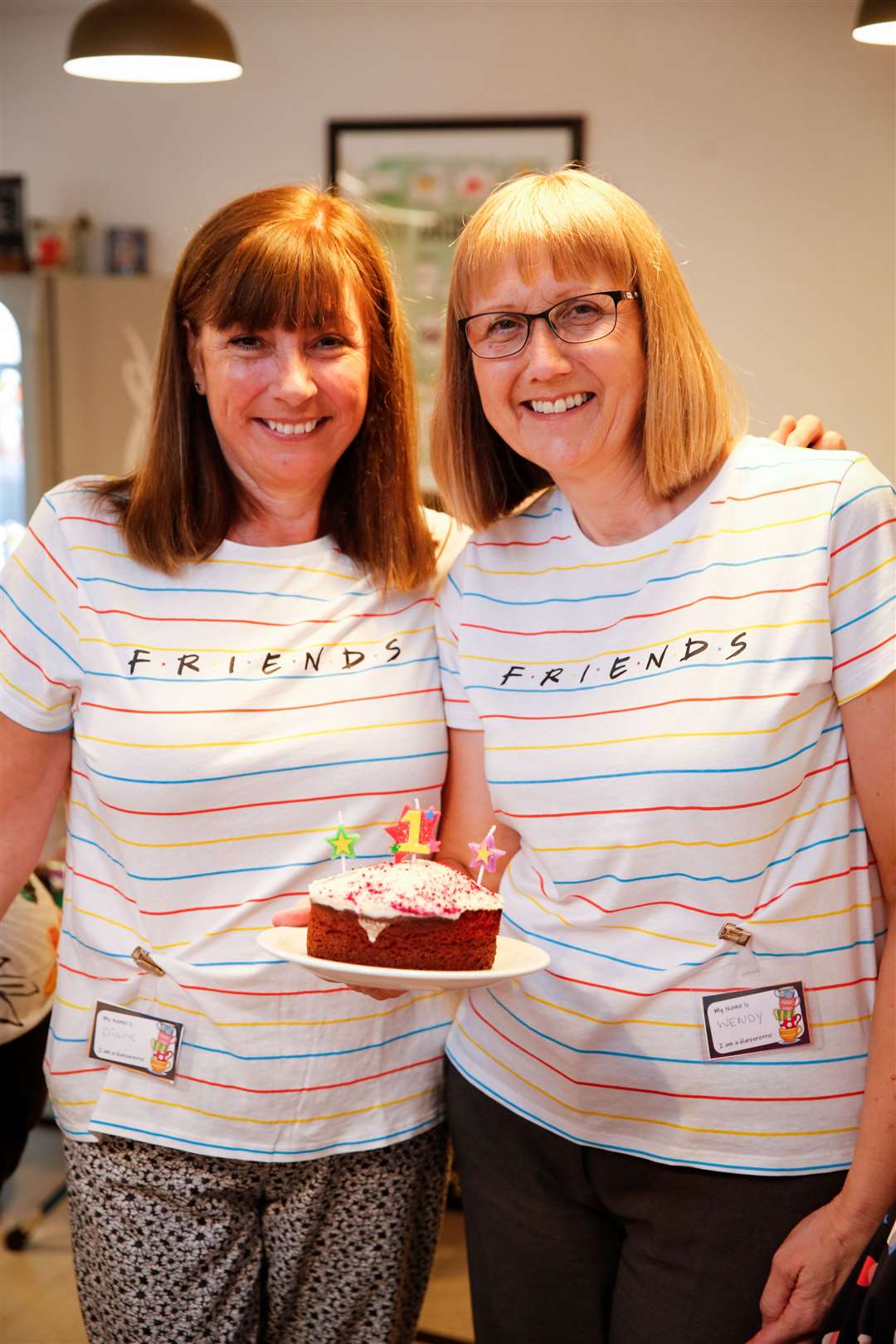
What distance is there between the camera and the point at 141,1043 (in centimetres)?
166

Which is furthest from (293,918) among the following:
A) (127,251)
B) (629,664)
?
(127,251)

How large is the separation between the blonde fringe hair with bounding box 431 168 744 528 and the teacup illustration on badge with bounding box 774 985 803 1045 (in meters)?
0.59

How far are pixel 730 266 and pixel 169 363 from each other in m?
3.48

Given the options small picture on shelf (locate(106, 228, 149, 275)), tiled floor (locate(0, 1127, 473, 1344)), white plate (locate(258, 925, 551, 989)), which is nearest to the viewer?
white plate (locate(258, 925, 551, 989))

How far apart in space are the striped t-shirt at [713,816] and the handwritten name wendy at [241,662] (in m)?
0.27

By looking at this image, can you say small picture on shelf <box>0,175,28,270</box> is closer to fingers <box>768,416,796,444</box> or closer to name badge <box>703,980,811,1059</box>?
fingers <box>768,416,796,444</box>

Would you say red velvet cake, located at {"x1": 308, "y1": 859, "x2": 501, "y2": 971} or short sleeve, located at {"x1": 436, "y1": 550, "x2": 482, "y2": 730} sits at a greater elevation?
short sleeve, located at {"x1": 436, "y1": 550, "x2": 482, "y2": 730}

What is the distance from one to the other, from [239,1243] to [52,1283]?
5.21 feet

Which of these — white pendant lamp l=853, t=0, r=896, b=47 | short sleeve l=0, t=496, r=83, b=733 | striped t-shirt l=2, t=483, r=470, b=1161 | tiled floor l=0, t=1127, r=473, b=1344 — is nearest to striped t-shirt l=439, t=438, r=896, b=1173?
striped t-shirt l=2, t=483, r=470, b=1161

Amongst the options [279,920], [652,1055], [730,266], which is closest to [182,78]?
[730,266]

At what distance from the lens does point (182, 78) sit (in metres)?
3.39

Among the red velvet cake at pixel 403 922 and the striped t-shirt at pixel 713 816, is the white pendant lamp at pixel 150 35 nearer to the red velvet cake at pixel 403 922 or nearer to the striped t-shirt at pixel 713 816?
the striped t-shirt at pixel 713 816

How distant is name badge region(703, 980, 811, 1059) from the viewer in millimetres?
1440

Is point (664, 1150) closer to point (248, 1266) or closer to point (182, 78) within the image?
point (248, 1266)
